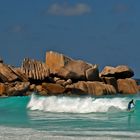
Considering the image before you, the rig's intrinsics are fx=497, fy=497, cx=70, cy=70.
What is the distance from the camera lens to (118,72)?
65.4 meters

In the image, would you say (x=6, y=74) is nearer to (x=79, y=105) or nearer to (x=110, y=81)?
(x=110, y=81)

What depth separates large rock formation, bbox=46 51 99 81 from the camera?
203ft

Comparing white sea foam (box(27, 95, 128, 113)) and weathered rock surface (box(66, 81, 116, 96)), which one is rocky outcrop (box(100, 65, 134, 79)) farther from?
white sea foam (box(27, 95, 128, 113))

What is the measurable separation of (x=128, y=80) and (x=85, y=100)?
2791 centimetres

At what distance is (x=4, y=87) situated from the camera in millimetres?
58188

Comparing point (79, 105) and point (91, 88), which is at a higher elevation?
point (91, 88)

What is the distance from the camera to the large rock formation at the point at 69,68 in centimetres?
6200

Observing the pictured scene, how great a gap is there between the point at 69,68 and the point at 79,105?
25.7m

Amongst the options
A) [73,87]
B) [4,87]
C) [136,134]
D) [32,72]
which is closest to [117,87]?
[73,87]

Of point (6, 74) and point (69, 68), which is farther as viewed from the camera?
point (69, 68)

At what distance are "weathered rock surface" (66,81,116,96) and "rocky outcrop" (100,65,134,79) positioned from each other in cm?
393

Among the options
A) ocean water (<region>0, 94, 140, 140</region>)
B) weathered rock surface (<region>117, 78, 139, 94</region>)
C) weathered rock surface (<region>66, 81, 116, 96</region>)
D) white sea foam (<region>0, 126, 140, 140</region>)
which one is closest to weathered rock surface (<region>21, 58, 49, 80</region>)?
weathered rock surface (<region>66, 81, 116, 96</region>)

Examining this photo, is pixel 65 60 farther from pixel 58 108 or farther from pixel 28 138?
pixel 28 138

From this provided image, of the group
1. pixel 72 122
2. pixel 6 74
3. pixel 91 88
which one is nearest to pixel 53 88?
pixel 91 88
